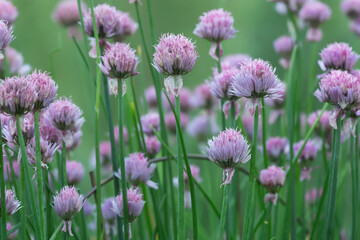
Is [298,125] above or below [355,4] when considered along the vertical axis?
below

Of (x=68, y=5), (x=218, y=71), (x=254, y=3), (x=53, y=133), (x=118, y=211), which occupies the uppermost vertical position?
(x=254, y=3)

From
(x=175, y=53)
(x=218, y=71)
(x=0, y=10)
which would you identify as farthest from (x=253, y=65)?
(x=0, y=10)

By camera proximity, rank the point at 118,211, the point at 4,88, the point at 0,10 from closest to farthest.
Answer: the point at 4,88 < the point at 118,211 < the point at 0,10

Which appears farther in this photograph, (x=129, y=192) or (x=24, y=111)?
(x=129, y=192)

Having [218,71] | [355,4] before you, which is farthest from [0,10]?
[355,4]

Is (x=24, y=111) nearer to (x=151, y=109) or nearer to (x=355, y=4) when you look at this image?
(x=151, y=109)

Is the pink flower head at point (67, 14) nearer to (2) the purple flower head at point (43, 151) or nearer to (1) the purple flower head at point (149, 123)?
(1) the purple flower head at point (149, 123)

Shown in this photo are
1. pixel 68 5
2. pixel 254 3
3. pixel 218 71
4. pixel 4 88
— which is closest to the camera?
pixel 4 88

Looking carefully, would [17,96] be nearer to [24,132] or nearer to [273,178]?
[24,132]
